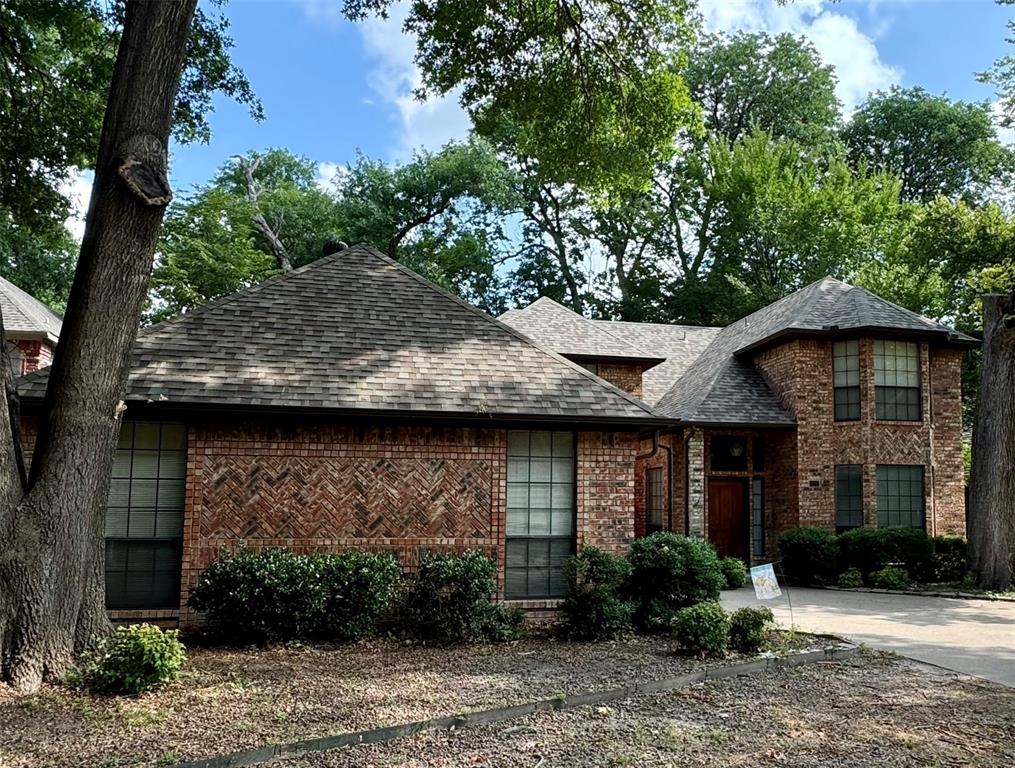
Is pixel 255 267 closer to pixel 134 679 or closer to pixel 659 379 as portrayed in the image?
pixel 659 379

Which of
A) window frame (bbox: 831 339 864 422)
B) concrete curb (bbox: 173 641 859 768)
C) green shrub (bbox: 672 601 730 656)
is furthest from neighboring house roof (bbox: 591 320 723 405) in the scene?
concrete curb (bbox: 173 641 859 768)

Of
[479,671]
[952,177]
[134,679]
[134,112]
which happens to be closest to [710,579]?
[479,671]

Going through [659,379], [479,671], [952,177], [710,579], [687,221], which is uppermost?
[952,177]

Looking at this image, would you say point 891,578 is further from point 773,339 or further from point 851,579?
point 773,339

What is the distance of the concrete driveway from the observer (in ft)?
28.5

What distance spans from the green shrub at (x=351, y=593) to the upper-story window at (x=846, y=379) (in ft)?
41.9

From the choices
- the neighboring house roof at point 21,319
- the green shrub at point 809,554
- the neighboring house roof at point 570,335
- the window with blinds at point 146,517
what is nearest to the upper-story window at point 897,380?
the green shrub at point 809,554

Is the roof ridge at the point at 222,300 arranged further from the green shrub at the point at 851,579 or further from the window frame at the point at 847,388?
the green shrub at the point at 851,579

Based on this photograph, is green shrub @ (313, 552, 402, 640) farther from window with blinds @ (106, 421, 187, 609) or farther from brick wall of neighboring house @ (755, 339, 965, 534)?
brick wall of neighboring house @ (755, 339, 965, 534)

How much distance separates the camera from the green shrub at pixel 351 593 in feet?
28.9

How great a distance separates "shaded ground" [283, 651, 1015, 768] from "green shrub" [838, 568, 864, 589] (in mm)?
8564

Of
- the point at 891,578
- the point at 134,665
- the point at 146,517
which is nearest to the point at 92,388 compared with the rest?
the point at 134,665

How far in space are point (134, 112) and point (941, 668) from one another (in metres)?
10.2

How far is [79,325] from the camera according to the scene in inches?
281
